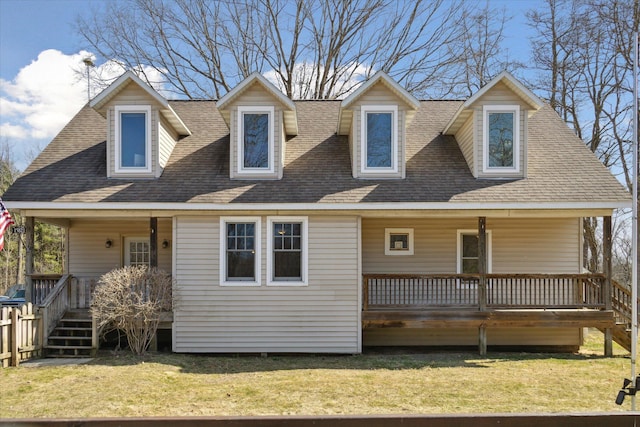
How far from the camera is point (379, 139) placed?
36.5 feet

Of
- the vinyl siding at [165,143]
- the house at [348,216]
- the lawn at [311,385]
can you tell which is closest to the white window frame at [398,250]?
the house at [348,216]

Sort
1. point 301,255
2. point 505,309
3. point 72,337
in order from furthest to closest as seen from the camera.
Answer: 1. point 505,309
2. point 301,255
3. point 72,337

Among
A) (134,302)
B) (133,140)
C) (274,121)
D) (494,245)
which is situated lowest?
(134,302)

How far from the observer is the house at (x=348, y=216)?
34.1 ft

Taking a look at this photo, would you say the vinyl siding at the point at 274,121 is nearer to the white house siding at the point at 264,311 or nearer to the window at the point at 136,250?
the white house siding at the point at 264,311

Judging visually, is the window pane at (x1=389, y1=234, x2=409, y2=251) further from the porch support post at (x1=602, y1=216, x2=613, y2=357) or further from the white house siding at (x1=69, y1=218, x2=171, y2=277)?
the white house siding at (x1=69, y1=218, x2=171, y2=277)

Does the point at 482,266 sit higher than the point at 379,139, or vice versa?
the point at 379,139

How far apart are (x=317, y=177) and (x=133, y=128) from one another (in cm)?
444

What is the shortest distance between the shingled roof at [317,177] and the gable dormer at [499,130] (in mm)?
333

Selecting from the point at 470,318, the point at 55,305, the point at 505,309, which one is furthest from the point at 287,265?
the point at 55,305

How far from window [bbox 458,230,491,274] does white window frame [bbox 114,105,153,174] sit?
7724 mm

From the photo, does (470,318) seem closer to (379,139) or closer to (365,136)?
(379,139)

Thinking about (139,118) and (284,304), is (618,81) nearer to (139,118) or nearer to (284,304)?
(284,304)

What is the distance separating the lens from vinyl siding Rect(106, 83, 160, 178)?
10898 mm
